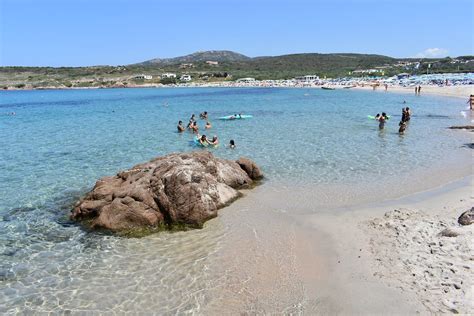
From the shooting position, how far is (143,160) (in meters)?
21.1

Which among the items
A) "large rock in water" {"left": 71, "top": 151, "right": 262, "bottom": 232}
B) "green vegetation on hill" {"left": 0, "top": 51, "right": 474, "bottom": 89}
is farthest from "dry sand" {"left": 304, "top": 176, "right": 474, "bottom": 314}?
"green vegetation on hill" {"left": 0, "top": 51, "right": 474, "bottom": 89}

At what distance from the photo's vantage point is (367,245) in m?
9.95

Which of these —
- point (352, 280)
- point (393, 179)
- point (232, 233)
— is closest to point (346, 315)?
point (352, 280)

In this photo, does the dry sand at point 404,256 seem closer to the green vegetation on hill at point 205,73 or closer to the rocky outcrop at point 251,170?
the rocky outcrop at point 251,170

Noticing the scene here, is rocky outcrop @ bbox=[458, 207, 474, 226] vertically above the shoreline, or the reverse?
the shoreline

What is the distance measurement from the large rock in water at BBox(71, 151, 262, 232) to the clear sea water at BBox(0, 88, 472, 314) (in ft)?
1.81

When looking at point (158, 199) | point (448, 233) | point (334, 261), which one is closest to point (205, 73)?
point (158, 199)

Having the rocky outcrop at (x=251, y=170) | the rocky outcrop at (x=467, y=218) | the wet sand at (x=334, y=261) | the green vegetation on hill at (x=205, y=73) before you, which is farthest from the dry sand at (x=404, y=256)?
the green vegetation on hill at (x=205, y=73)

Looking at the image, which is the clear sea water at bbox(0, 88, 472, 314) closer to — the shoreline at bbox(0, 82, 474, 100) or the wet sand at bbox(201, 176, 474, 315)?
the wet sand at bbox(201, 176, 474, 315)

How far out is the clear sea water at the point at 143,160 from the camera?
28.4 ft

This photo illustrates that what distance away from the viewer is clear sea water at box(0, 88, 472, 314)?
8656 millimetres

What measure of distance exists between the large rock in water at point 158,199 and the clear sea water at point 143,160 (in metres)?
0.55

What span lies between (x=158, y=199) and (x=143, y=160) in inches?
363

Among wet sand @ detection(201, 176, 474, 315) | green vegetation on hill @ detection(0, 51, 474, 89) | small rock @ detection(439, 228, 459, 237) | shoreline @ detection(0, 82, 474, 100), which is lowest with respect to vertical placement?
wet sand @ detection(201, 176, 474, 315)
